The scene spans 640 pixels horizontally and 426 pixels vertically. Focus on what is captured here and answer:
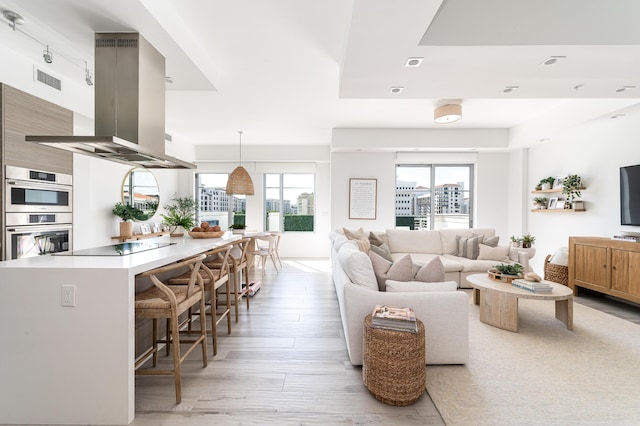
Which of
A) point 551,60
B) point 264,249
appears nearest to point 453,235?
point 551,60

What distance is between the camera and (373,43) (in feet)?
7.66

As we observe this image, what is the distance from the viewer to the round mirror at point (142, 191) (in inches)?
206

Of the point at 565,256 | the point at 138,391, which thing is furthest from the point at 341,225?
the point at 138,391

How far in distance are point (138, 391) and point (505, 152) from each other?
23.8 feet

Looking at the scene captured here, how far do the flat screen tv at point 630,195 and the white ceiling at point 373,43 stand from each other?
842 millimetres

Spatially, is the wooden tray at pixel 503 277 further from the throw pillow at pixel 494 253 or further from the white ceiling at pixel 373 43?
the white ceiling at pixel 373 43

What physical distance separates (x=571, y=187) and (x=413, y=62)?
12.7 ft

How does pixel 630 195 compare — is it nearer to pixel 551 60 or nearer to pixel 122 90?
pixel 551 60

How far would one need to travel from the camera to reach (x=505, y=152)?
20.4ft

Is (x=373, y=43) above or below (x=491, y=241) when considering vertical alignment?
above

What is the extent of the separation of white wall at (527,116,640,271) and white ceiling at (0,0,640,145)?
47 cm

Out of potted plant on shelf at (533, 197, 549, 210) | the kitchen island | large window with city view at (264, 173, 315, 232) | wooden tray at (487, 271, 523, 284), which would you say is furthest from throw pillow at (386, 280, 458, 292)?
large window with city view at (264, 173, 315, 232)

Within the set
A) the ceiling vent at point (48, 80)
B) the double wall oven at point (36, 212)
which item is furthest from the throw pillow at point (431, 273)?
the ceiling vent at point (48, 80)

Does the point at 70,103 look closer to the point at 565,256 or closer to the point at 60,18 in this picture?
the point at 60,18
